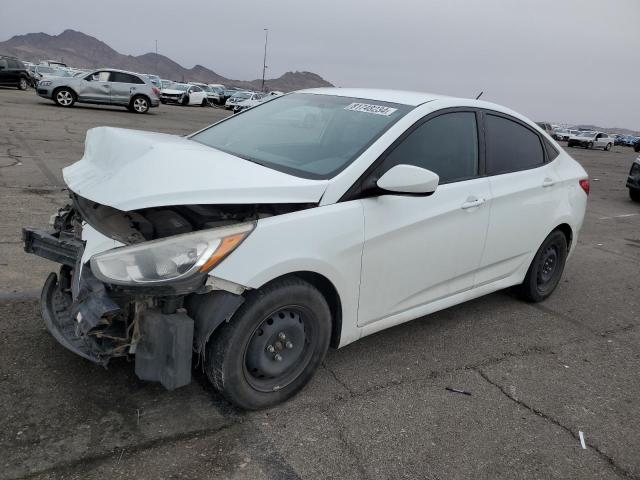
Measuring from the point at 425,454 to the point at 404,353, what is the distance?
1062mm

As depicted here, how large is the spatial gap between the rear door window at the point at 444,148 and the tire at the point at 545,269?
1.36 meters

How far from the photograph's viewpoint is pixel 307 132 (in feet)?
11.7

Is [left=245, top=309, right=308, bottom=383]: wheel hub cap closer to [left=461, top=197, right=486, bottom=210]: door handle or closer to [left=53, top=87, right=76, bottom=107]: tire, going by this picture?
[left=461, top=197, right=486, bottom=210]: door handle

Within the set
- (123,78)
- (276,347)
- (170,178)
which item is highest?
(123,78)

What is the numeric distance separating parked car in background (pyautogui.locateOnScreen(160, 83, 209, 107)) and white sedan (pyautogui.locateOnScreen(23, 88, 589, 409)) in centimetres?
3377

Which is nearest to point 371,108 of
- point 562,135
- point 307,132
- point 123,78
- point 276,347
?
point 307,132

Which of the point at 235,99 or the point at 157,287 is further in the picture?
the point at 235,99

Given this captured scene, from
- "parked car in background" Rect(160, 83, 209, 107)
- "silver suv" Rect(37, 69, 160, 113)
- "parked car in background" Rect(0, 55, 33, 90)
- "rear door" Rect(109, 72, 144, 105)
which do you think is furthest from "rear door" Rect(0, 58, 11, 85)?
"rear door" Rect(109, 72, 144, 105)

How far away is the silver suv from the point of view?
804 inches

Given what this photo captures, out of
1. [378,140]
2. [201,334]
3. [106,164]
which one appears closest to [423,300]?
[378,140]

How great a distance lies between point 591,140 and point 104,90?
37.4 metres

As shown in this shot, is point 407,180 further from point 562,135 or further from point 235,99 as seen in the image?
point 562,135

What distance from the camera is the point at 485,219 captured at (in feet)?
12.6

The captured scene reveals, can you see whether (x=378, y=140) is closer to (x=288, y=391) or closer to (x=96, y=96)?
(x=288, y=391)
